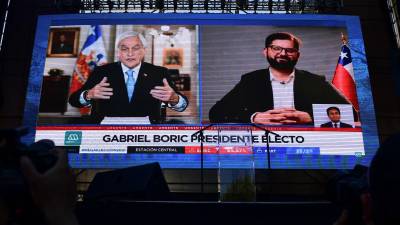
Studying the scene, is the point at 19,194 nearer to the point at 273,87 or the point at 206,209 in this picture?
the point at 206,209

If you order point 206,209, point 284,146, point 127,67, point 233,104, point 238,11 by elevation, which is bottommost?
point 206,209

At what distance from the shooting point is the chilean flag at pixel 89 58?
4.70 m

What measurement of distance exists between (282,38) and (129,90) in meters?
2.11

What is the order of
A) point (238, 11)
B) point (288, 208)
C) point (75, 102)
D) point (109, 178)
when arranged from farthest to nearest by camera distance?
point (238, 11) → point (75, 102) → point (109, 178) → point (288, 208)

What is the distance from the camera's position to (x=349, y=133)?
14.5ft

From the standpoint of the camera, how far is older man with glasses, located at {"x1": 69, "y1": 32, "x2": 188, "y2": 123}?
4.51 metres

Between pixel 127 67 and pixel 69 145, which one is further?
pixel 127 67

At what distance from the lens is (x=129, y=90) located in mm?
4617

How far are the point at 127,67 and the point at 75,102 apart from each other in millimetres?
778

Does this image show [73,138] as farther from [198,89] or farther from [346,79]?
[346,79]

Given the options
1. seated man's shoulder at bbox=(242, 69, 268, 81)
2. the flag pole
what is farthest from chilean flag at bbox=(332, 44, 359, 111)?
seated man's shoulder at bbox=(242, 69, 268, 81)

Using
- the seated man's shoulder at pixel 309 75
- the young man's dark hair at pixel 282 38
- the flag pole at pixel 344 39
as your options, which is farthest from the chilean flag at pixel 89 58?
the flag pole at pixel 344 39

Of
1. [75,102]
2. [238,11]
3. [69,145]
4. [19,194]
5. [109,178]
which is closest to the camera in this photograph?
[19,194]

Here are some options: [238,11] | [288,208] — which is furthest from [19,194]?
[238,11]
